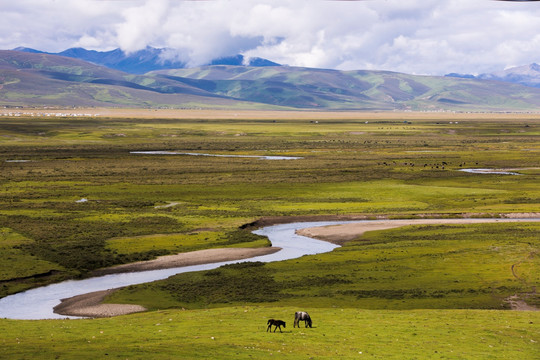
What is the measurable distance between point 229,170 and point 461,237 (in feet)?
210

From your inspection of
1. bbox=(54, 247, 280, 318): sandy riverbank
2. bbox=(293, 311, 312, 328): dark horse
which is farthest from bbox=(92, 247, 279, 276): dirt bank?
bbox=(293, 311, 312, 328): dark horse

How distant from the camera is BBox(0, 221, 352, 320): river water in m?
42.2

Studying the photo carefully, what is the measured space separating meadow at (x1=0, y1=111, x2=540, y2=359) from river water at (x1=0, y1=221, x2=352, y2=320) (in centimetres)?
201

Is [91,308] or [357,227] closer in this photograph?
[91,308]

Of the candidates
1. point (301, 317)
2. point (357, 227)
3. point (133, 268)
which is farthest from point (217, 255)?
point (301, 317)

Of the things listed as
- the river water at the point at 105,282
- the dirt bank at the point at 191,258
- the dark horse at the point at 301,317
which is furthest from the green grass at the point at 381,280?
the dark horse at the point at 301,317

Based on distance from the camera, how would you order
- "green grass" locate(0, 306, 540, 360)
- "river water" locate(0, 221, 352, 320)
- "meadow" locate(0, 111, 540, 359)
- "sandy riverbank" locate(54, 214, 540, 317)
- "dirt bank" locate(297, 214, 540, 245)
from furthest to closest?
"dirt bank" locate(297, 214, 540, 245), "sandy riverbank" locate(54, 214, 540, 317), "river water" locate(0, 221, 352, 320), "meadow" locate(0, 111, 540, 359), "green grass" locate(0, 306, 540, 360)

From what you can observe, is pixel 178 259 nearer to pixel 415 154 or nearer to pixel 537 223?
pixel 537 223

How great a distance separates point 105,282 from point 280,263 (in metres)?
14.5

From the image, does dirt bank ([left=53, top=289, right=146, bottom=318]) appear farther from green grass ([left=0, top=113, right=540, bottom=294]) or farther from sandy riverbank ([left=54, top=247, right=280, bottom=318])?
green grass ([left=0, top=113, right=540, bottom=294])

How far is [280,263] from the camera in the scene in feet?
178

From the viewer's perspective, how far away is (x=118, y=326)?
3350 cm

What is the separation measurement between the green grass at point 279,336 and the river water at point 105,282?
24.8 ft

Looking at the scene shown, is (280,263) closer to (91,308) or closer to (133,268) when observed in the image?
(133,268)
